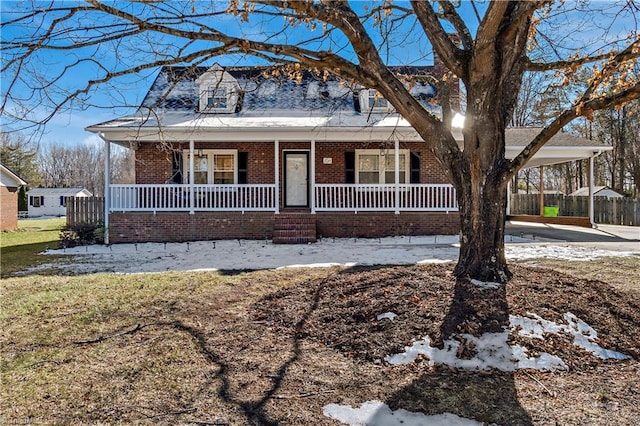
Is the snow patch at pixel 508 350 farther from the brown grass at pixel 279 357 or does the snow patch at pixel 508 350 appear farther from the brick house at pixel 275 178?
the brick house at pixel 275 178

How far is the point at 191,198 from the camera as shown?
12.3 meters

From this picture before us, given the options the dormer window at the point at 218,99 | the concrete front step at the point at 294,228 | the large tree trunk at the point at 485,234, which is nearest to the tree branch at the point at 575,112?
the large tree trunk at the point at 485,234

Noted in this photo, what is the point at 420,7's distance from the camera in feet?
16.1

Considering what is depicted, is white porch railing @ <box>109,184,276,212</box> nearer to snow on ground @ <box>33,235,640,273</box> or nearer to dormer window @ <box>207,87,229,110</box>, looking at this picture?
snow on ground @ <box>33,235,640,273</box>

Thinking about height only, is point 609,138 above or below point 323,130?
above

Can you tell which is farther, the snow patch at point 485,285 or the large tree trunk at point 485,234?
the large tree trunk at point 485,234

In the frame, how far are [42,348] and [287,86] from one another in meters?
14.4

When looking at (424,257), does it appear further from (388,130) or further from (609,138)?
(609,138)

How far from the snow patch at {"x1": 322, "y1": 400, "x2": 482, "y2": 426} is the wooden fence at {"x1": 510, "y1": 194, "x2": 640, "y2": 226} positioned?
2083 cm

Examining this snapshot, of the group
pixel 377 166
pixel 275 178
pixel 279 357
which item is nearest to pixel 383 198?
pixel 377 166

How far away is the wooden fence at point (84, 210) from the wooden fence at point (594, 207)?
2221 centimetres

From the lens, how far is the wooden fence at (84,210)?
14.0m

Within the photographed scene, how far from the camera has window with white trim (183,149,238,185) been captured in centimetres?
1432

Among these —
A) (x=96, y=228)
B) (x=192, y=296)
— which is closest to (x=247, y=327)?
(x=192, y=296)
